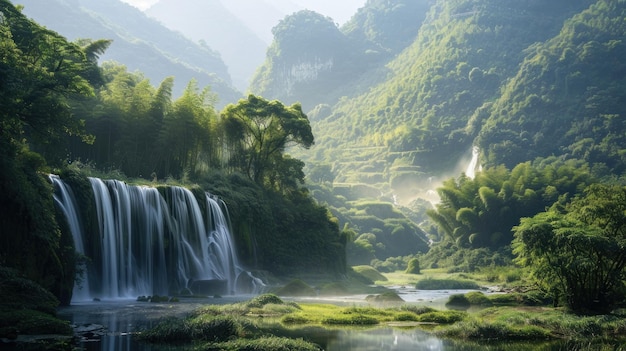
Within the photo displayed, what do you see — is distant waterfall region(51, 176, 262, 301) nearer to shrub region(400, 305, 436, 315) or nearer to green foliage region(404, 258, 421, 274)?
shrub region(400, 305, 436, 315)

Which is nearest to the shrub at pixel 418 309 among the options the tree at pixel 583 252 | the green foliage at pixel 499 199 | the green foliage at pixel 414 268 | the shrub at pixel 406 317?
the shrub at pixel 406 317

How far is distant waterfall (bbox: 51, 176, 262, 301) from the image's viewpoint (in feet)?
98.4

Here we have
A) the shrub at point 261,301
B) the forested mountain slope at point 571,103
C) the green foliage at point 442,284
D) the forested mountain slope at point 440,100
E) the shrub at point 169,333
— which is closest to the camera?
the shrub at point 169,333

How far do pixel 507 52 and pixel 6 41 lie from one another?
461 feet

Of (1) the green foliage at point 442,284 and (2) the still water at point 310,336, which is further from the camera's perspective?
(1) the green foliage at point 442,284

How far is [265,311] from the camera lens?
23375 millimetres

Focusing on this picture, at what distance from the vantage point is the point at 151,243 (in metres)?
34.4

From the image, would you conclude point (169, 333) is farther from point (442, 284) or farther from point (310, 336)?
point (442, 284)

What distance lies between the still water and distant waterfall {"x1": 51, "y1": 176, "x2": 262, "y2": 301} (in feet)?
19.3

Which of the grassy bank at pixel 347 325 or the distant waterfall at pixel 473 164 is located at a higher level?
the distant waterfall at pixel 473 164

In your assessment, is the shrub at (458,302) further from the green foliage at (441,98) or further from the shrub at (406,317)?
the green foliage at (441,98)

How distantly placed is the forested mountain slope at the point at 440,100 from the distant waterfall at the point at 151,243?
92288mm

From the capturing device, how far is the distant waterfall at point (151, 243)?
1180 inches

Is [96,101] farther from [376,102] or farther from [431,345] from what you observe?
[376,102]
